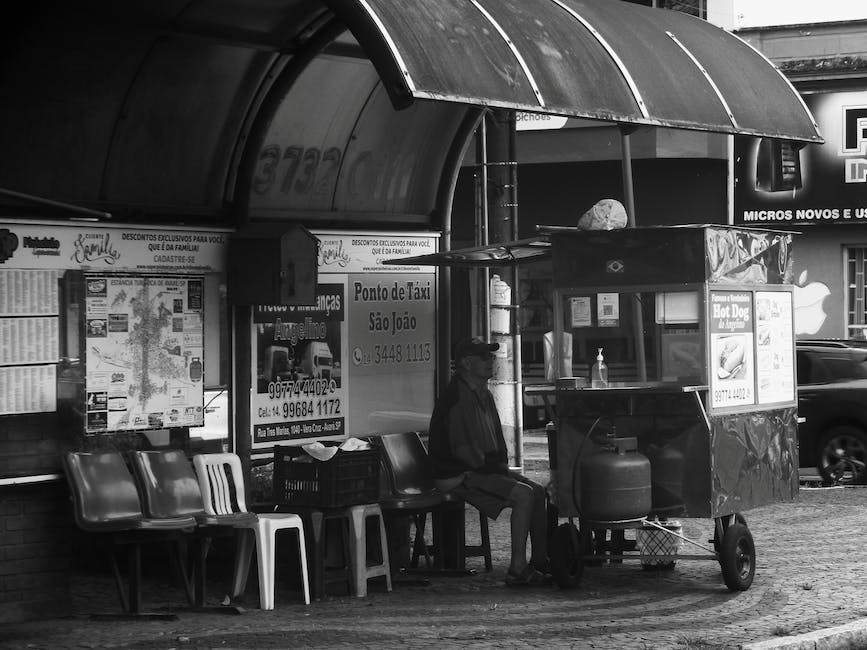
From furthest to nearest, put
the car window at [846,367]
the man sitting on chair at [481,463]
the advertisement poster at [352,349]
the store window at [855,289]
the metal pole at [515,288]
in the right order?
the store window at [855,289], the car window at [846,367], the metal pole at [515,288], the advertisement poster at [352,349], the man sitting on chair at [481,463]

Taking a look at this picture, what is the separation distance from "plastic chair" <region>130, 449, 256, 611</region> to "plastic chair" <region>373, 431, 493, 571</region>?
1204mm

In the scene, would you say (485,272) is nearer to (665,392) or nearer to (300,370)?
(300,370)

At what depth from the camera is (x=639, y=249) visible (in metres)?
9.98

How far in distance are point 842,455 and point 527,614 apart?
802cm

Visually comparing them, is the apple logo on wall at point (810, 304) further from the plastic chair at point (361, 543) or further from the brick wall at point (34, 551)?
the brick wall at point (34, 551)

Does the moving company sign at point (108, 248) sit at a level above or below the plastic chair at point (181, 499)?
above

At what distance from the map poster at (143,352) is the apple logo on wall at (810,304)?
1610 centimetres

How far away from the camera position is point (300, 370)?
34.6ft

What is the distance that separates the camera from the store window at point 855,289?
24.1 m

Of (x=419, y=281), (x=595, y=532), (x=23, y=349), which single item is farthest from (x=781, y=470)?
(x=23, y=349)

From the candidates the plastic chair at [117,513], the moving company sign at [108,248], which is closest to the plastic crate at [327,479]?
the plastic chair at [117,513]

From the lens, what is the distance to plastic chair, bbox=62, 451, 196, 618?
8.69 meters

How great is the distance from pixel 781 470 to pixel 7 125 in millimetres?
5391

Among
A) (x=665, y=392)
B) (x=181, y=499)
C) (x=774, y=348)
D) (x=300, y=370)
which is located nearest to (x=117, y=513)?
(x=181, y=499)
